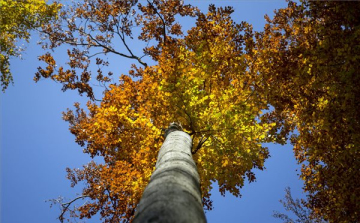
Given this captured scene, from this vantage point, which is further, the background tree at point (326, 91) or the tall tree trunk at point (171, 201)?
the background tree at point (326, 91)

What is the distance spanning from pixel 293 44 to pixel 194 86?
11.3 ft

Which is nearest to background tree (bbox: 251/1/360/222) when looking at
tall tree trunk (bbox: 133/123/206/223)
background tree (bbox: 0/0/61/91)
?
tall tree trunk (bbox: 133/123/206/223)

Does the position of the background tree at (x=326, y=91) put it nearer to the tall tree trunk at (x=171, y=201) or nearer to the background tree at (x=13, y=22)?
the tall tree trunk at (x=171, y=201)

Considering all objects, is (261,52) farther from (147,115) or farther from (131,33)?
(131,33)

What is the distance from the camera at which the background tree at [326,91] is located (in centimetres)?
444

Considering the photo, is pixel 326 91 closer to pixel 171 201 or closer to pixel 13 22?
pixel 171 201

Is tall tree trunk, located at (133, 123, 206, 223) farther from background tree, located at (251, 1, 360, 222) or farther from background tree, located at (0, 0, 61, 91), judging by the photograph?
background tree, located at (0, 0, 61, 91)

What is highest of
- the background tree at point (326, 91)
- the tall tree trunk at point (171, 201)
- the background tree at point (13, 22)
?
the background tree at point (13, 22)

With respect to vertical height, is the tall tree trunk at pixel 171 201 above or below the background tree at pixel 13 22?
below

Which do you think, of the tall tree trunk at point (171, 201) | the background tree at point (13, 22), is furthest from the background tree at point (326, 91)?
the background tree at point (13, 22)

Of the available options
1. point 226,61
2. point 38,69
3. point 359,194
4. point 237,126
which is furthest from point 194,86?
point 38,69

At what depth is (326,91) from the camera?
6477mm

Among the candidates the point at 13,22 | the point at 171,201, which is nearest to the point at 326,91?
the point at 171,201

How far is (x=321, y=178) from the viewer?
6684 mm
